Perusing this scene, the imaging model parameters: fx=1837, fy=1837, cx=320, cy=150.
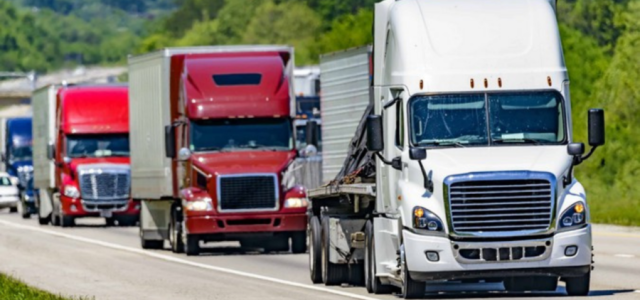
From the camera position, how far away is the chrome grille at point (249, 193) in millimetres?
30234


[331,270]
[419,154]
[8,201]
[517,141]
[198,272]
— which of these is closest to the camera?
[419,154]

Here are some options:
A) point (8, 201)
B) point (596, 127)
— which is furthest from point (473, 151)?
point (8, 201)

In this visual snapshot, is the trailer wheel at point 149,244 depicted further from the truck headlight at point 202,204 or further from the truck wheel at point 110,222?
the truck wheel at point 110,222

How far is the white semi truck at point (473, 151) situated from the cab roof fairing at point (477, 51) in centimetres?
1

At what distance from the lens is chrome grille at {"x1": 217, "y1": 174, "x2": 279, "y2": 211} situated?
3023 centimetres

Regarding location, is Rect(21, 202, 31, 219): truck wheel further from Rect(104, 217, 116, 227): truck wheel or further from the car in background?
Rect(104, 217, 116, 227): truck wheel

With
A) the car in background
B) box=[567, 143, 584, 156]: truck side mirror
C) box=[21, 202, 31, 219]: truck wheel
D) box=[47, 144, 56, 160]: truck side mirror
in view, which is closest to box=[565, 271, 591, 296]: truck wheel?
box=[567, 143, 584, 156]: truck side mirror

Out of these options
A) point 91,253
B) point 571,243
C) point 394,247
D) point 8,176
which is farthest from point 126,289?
point 8,176

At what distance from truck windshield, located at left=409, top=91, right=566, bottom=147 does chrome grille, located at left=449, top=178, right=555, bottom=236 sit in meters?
0.65

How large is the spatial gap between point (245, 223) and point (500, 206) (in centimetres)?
1250

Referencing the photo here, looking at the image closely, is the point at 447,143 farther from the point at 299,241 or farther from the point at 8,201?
the point at 8,201

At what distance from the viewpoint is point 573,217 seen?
725 inches

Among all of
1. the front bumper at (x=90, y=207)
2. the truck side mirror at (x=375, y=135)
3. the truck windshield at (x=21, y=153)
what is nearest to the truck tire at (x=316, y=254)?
the truck side mirror at (x=375, y=135)

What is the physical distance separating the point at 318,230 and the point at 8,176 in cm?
4439
